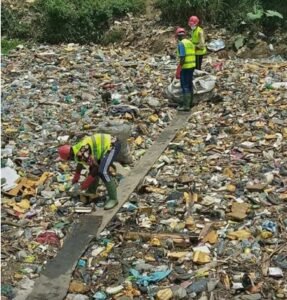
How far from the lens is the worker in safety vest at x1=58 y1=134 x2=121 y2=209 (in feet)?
20.0

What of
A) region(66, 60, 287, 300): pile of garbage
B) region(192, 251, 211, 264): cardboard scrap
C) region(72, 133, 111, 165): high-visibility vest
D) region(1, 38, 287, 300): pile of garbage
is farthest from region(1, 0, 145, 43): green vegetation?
region(192, 251, 211, 264): cardboard scrap

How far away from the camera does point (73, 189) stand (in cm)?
682

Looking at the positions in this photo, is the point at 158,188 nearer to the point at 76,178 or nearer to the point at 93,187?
the point at 93,187

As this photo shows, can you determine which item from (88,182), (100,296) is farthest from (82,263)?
(88,182)

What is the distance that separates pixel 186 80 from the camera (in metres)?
9.47

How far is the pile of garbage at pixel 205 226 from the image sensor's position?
5.01 metres

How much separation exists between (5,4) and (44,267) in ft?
47.2

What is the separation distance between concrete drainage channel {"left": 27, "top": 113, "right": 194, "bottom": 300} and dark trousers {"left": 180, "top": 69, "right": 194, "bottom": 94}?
5.91 ft

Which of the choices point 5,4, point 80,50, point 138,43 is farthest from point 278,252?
point 5,4

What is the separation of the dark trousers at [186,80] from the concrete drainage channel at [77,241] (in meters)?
1.80

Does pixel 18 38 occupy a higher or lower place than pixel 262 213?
lower

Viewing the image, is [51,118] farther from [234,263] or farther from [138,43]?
[138,43]

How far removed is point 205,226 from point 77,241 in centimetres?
131

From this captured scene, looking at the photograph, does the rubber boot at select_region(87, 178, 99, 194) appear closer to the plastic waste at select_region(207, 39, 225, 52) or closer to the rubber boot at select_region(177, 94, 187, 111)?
the rubber boot at select_region(177, 94, 187, 111)
